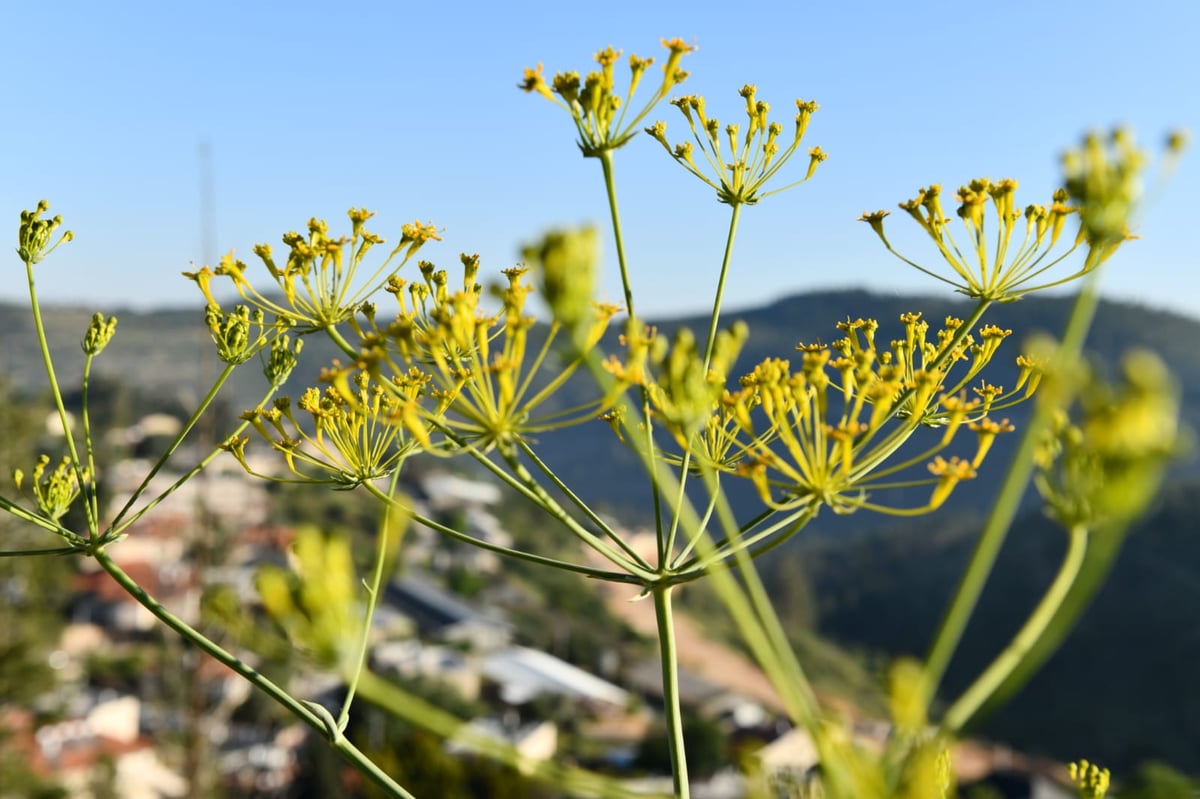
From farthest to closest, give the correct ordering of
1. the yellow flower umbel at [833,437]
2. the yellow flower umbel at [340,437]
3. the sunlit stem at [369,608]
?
the yellow flower umbel at [340,437] < the yellow flower umbel at [833,437] < the sunlit stem at [369,608]

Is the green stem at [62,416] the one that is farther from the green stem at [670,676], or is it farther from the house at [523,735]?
the house at [523,735]

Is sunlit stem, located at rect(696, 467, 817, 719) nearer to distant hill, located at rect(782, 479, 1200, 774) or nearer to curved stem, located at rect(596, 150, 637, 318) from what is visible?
curved stem, located at rect(596, 150, 637, 318)

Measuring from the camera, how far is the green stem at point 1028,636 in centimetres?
163

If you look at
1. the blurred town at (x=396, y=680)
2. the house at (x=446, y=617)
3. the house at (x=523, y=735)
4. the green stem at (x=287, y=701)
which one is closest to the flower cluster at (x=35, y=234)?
the green stem at (x=287, y=701)

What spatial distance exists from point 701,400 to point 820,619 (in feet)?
452

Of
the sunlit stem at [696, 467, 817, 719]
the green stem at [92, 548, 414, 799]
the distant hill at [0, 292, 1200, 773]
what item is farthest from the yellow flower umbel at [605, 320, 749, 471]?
the distant hill at [0, 292, 1200, 773]

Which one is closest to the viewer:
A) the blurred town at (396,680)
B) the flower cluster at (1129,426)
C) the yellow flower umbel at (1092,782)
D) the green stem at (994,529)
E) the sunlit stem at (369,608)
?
the flower cluster at (1129,426)

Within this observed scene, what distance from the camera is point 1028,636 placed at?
167 centimetres

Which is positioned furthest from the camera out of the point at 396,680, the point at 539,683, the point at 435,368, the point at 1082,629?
the point at 1082,629

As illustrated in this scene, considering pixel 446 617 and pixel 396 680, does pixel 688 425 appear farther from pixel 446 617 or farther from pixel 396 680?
pixel 446 617

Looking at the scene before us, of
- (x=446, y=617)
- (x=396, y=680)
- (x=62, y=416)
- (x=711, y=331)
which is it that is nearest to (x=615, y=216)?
(x=711, y=331)

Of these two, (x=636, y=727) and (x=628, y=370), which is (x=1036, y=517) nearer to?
(x=636, y=727)

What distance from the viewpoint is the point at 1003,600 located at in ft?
375

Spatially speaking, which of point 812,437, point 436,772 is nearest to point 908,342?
point 812,437
